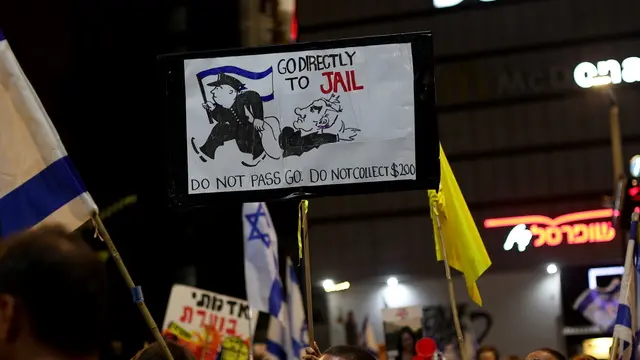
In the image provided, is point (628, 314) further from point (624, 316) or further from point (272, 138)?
point (272, 138)

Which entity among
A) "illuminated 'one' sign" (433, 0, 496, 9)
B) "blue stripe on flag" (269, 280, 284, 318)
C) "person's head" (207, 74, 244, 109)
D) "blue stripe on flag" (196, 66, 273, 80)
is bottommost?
"blue stripe on flag" (269, 280, 284, 318)

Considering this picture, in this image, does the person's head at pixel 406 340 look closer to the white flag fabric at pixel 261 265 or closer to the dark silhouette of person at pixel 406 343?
the dark silhouette of person at pixel 406 343

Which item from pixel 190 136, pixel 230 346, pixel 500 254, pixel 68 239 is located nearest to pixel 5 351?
pixel 68 239

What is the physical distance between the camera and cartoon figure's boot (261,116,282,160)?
195 inches

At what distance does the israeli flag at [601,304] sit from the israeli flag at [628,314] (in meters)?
11.7

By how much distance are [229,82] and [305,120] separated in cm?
42

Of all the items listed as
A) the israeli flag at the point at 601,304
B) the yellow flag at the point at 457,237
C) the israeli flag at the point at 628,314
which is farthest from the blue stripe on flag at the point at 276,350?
the israeli flag at the point at 601,304

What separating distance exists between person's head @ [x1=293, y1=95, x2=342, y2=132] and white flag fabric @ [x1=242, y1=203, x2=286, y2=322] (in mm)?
5206

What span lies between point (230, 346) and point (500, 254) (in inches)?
427

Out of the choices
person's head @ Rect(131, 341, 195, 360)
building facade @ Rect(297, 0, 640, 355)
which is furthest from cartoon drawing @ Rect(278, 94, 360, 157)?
building facade @ Rect(297, 0, 640, 355)

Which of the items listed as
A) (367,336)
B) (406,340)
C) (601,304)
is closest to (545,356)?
(406,340)

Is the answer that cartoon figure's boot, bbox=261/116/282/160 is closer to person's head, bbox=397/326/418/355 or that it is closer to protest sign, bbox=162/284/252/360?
protest sign, bbox=162/284/252/360

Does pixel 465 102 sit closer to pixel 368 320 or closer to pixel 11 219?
pixel 368 320

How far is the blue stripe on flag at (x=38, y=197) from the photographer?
3955mm
